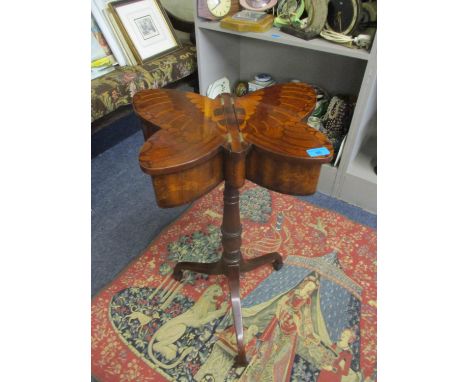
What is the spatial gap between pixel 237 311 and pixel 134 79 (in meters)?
1.41

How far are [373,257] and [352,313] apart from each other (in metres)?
0.33

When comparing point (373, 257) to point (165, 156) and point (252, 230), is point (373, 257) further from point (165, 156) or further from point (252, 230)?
point (165, 156)

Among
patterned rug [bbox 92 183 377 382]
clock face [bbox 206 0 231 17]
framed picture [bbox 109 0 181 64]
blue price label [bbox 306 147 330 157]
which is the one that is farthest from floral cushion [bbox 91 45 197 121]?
blue price label [bbox 306 147 330 157]

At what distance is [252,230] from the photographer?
167cm

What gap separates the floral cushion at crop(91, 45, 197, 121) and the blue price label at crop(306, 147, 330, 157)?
1334 millimetres

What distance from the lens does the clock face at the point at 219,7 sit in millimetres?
1739

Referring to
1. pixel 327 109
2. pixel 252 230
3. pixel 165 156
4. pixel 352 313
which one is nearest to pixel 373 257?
pixel 352 313

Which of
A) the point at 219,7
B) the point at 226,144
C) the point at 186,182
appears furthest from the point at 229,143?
the point at 219,7

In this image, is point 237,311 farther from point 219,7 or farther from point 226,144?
point 219,7

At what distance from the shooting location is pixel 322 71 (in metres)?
2.02

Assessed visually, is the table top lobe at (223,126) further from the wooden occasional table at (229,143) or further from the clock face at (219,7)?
the clock face at (219,7)

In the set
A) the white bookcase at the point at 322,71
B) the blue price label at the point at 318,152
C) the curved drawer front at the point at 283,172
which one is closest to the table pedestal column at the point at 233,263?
the curved drawer front at the point at 283,172

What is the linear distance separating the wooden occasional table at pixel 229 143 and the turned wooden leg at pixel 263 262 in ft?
1.21

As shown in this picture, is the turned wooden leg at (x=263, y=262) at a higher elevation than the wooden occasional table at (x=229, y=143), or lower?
lower
